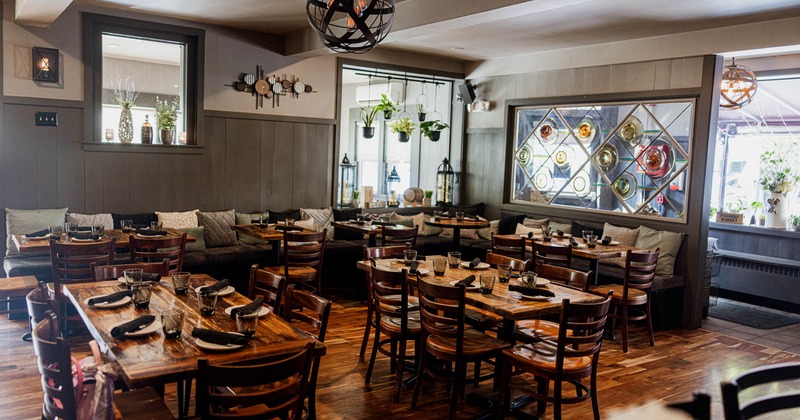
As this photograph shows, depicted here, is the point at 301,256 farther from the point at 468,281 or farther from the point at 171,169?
the point at 468,281

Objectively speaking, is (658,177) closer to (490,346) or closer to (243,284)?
(490,346)

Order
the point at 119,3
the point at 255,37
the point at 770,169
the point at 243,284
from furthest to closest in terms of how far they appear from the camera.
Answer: the point at 770,169, the point at 255,37, the point at 243,284, the point at 119,3

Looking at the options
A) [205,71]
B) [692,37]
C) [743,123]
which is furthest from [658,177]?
[205,71]

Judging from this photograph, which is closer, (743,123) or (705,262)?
(705,262)

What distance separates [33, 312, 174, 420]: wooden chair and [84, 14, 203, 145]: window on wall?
4545mm

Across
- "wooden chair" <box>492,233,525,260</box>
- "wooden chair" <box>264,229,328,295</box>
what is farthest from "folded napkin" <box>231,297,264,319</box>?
"wooden chair" <box>492,233,525,260</box>

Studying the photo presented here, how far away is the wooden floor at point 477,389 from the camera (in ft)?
13.3

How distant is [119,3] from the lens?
6352mm

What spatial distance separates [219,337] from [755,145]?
28.2 ft

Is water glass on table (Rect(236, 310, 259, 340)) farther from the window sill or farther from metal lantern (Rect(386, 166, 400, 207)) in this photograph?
metal lantern (Rect(386, 166, 400, 207))

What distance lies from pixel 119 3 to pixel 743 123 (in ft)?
26.9

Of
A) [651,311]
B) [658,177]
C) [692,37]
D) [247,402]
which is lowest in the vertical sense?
[651,311]

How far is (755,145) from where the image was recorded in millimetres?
8914

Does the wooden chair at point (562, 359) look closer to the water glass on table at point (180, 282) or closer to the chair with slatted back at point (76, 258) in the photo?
the water glass on table at point (180, 282)
